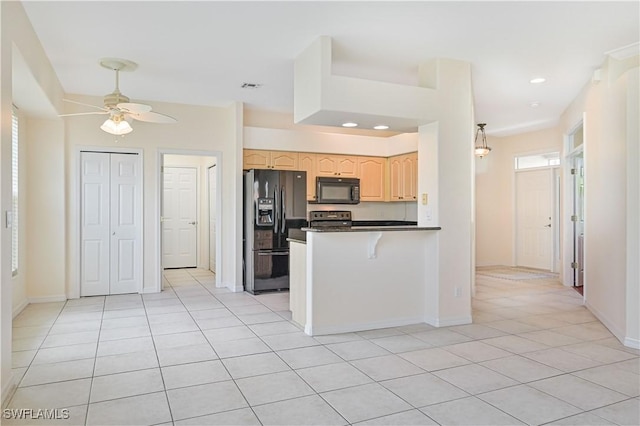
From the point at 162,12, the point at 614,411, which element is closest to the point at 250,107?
the point at 162,12

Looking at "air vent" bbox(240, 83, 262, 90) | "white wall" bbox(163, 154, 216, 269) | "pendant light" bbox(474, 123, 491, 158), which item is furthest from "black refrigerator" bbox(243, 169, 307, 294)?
"pendant light" bbox(474, 123, 491, 158)

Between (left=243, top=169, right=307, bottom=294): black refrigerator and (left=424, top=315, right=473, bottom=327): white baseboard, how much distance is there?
97.1 inches

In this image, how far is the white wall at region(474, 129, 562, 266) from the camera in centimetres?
916

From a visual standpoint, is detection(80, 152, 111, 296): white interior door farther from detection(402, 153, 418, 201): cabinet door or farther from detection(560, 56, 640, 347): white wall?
detection(560, 56, 640, 347): white wall

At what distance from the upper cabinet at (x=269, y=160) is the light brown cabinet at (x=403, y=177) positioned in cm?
168

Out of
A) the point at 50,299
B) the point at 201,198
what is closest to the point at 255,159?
the point at 201,198

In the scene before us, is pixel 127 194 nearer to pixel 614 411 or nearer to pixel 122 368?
pixel 122 368

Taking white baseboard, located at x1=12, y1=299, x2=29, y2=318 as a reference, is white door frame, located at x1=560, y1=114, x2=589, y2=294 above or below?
above

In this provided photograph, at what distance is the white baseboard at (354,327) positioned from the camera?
4.14m

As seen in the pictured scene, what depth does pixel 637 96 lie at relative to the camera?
3.81m

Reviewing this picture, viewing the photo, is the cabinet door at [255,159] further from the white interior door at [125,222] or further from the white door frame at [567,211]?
the white door frame at [567,211]

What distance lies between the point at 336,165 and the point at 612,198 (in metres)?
3.92

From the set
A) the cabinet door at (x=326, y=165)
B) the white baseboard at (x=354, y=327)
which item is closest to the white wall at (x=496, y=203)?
the cabinet door at (x=326, y=165)

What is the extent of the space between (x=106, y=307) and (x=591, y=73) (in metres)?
6.28
